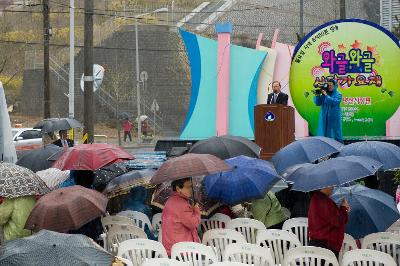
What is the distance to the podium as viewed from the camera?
1568cm

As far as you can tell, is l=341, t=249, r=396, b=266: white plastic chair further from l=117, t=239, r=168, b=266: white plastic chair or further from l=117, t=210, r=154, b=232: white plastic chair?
l=117, t=210, r=154, b=232: white plastic chair

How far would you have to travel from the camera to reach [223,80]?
1917 cm

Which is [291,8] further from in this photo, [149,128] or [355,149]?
[355,149]

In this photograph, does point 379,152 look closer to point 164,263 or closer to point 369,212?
point 369,212

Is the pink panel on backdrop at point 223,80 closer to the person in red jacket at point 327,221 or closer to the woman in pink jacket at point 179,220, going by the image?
the woman in pink jacket at point 179,220

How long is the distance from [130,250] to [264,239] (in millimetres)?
1328

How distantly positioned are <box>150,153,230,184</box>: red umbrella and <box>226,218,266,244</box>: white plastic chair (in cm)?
71

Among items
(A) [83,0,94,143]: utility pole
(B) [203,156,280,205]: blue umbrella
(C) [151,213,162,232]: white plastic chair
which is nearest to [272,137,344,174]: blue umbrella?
(B) [203,156,280,205]: blue umbrella

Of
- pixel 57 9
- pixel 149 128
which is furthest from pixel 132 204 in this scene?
pixel 57 9

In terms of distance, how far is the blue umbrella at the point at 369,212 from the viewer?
790 centimetres

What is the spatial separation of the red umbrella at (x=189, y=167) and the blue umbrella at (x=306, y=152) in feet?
6.35

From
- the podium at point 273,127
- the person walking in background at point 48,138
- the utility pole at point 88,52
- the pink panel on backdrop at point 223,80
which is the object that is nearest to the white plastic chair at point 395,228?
the person walking in background at point 48,138

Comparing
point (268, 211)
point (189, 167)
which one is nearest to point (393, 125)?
point (268, 211)

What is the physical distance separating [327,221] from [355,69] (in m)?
10.1
